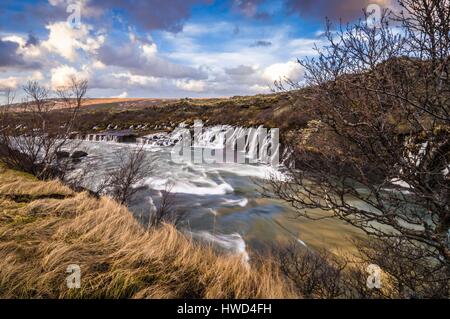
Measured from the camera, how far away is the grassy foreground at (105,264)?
11.9 ft

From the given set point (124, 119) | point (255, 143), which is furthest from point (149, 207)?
point (124, 119)

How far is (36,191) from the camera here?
8.05 meters

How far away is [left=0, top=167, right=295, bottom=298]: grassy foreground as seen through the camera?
3629 millimetres

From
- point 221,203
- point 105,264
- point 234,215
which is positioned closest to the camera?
point 105,264

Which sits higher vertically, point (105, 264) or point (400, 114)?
point (400, 114)

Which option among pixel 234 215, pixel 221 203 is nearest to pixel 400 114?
pixel 234 215

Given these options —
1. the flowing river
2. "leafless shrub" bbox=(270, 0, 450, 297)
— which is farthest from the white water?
"leafless shrub" bbox=(270, 0, 450, 297)

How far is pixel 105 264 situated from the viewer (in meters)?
4.27

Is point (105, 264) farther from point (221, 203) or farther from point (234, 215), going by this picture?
point (221, 203)

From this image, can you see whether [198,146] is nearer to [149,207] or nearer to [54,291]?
[149,207]

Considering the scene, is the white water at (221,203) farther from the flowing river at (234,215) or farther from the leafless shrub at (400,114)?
the leafless shrub at (400,114)

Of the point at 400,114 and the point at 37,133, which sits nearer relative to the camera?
the point at 400,114

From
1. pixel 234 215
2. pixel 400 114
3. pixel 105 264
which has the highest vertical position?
pixel 400 114

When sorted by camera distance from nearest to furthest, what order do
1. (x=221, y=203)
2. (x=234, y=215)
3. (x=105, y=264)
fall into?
(x=105, y=264) → (x=234, y=215) → (x=221, y=203)
